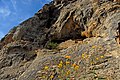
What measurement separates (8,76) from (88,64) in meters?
4.17

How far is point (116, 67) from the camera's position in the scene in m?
8.55

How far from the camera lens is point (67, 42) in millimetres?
15156

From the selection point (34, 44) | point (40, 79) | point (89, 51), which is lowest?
point (40, 79)

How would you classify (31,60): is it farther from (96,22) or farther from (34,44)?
(96,22)

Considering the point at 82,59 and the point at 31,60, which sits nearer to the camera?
the point at 82,59

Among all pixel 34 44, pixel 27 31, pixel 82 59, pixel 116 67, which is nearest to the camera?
pixel 116 67

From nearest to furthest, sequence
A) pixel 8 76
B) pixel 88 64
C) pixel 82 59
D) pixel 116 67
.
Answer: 1. pixel 116 67
2. pixel 88 64
3. pixel 82 59
4. pixel 8 76

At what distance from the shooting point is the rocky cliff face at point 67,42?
30.3 ft

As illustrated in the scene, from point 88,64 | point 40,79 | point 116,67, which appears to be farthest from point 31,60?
point 116,67

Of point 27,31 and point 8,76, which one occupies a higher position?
point 27,31

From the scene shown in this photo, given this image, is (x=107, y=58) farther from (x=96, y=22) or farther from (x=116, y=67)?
(x=96, y=22)

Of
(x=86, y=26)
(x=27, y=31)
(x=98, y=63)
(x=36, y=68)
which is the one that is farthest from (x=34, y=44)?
(x=98, y=63)

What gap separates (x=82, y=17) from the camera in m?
15.2

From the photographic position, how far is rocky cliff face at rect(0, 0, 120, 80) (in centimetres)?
924
